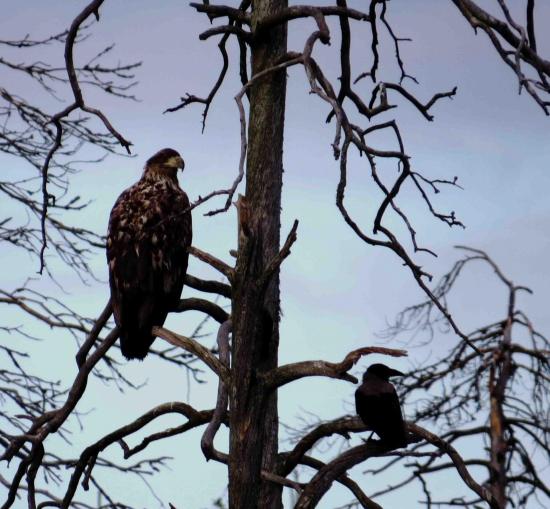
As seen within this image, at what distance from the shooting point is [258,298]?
7.09m

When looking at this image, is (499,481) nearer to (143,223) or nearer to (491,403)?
(491,403)

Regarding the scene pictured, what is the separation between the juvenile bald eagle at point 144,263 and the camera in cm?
855

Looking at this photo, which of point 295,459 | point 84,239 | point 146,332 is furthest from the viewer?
point 84,239

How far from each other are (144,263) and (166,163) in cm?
113

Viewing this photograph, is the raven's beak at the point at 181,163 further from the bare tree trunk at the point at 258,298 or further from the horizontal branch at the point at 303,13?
the horizontal branch at the point at 303,13

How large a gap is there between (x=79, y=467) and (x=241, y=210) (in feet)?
9.79

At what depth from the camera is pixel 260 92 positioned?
772cm

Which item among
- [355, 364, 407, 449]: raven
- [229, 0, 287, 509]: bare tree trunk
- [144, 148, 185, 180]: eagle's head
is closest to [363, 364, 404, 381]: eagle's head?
[355, 364, 407, 449]: raven

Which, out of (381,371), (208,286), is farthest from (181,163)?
(381,371)

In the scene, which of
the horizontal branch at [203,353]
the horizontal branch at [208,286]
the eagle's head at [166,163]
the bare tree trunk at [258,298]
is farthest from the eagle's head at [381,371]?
the eagle's head at [166,163]

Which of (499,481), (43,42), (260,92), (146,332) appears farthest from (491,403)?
(43,42)

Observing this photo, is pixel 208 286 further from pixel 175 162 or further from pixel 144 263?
pixel 175 162

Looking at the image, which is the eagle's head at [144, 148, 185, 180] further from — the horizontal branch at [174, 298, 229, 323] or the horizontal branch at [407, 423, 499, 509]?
the horizontal branch at [407, 423, 499, 509]

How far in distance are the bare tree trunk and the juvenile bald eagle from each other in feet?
3.87
